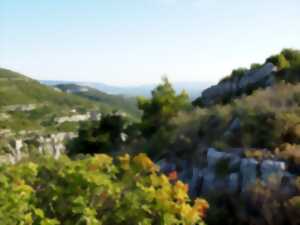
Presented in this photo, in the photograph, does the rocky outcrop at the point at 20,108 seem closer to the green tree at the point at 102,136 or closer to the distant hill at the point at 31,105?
the distant hill at the point at 31,105

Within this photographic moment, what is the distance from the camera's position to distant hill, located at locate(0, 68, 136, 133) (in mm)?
107537

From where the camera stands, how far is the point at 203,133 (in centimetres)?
1393

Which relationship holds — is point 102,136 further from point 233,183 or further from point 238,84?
point 233,183

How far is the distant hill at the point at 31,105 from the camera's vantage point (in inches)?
4234

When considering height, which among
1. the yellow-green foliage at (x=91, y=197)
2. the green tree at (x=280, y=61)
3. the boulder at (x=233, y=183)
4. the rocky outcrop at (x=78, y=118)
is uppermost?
the green tree at (x=280, y=61)

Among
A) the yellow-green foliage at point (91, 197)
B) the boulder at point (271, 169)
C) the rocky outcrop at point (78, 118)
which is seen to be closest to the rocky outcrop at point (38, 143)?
the rocky outcrop at point (78, 118)

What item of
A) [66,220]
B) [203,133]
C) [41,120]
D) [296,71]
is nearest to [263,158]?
[203,133]

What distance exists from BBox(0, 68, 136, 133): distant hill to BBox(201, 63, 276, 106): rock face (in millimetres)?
70052

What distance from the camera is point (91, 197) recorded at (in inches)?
187

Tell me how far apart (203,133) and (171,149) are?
4.09 ft

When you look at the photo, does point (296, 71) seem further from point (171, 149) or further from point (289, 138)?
point (289, 138)

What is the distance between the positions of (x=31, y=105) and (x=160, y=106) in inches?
3986

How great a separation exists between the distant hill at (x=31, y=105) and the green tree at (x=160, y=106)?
240 ft

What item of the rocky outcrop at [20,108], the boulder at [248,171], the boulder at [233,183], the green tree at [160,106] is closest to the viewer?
the boulder at [248,171]
